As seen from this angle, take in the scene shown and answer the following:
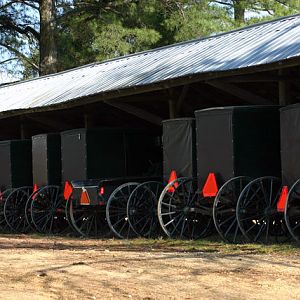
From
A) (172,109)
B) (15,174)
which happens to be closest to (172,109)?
(172,109)

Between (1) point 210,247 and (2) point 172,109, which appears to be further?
(2) point 172,109

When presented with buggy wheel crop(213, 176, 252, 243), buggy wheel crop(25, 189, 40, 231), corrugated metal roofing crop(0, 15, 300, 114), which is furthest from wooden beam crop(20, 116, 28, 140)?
buggy wheel crop(213, 176, 252, 243)

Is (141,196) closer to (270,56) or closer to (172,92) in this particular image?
(172,92)

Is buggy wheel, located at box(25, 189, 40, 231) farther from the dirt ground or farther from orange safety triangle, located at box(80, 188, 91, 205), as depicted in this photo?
the dirt ground

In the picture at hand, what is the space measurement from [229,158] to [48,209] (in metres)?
5.66

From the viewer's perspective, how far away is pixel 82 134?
52.2 feet

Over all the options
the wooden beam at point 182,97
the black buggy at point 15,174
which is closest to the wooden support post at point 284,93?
the wooden beam at point 182,97

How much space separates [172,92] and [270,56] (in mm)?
3424

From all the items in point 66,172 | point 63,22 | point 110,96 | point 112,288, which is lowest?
point 112,288

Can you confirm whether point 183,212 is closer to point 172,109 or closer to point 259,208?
point 259,208

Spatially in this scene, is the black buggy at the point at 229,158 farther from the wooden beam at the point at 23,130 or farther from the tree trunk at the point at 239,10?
the tree trunk at the point at 239,10

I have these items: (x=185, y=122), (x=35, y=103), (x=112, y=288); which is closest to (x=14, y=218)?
(x=35, y=103)

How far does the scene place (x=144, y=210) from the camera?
13.8 metres

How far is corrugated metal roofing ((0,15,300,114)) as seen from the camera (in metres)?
12.6
